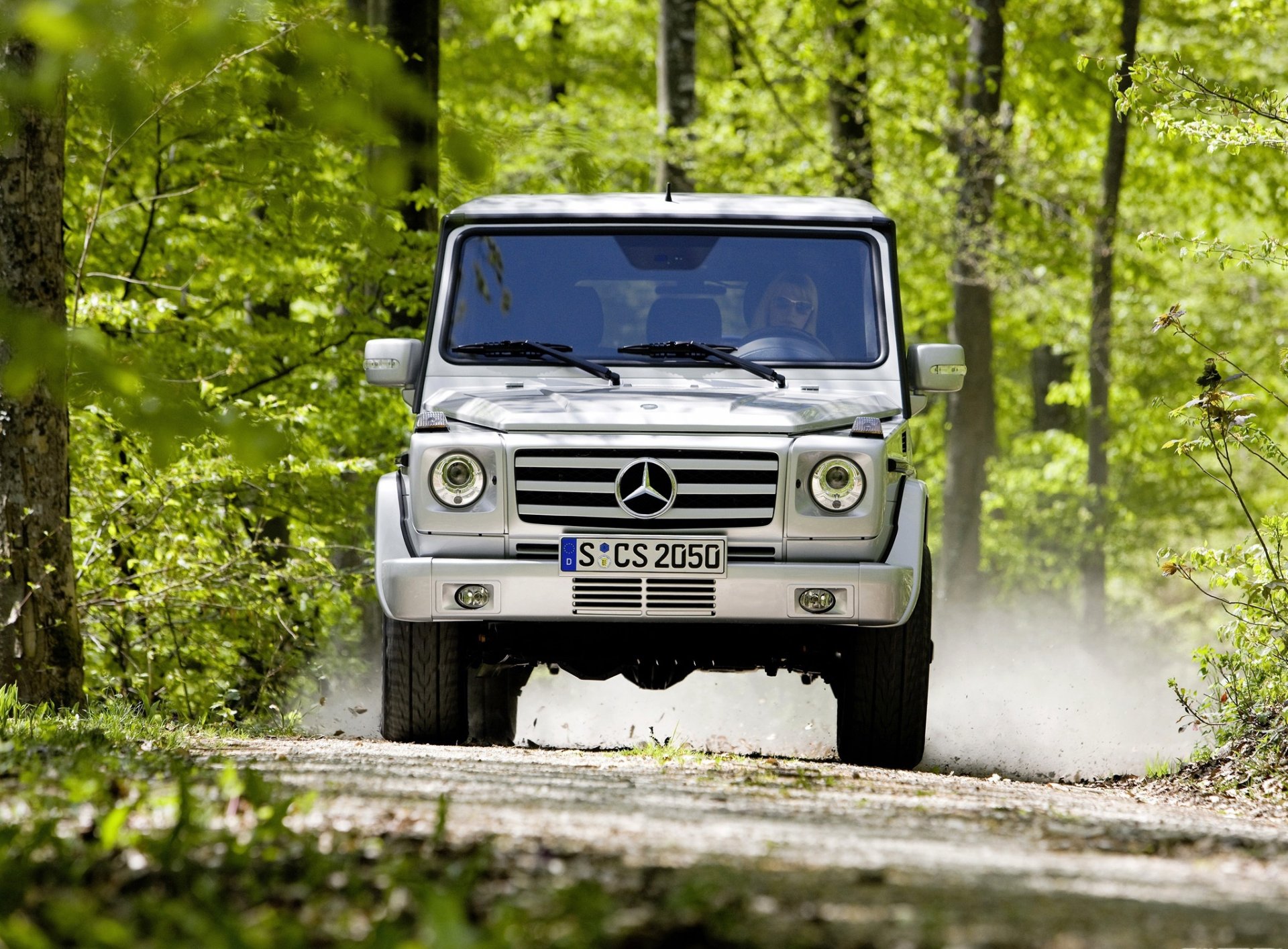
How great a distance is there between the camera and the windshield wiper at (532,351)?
6805mm

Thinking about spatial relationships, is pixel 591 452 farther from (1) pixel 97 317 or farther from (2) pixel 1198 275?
(2) pixel 1198 275

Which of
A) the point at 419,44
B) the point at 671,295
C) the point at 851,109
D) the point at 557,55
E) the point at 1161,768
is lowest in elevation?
the point at 1161,768

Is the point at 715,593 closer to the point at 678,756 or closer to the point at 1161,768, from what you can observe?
the point at 678,756

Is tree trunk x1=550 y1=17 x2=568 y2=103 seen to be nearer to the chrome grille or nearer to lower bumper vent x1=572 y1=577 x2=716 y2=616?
the chrome grille

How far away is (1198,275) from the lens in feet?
78.8

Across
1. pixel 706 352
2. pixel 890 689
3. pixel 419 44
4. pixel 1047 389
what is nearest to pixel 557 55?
pixel 1047 389

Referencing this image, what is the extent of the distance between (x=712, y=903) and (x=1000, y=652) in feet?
40.2

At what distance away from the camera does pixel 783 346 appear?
23.2 ft

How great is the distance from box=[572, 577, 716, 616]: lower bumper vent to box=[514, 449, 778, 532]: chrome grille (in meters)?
0.21

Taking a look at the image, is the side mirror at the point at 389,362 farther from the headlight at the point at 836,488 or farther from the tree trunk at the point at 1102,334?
the tree trunk at the point at 1102,334

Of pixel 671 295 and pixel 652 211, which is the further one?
pixel 652 211

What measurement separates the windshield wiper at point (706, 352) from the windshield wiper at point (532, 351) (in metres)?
0.20

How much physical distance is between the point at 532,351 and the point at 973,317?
13172 mm

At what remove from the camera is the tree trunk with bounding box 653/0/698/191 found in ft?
55.0
